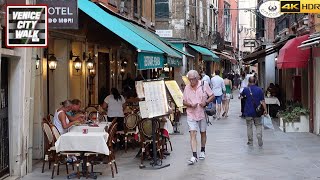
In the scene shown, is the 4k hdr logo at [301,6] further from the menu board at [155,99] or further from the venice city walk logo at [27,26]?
the venice city walk logo at [27,26]

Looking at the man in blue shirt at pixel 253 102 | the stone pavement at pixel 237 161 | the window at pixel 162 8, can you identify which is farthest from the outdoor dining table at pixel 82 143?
the window at pixel 162 8

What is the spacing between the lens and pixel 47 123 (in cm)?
1015

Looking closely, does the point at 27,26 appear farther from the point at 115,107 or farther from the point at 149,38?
the point at 149,38

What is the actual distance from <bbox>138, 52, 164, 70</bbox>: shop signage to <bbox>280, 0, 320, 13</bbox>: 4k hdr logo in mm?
3293

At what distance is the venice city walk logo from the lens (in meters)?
8.54

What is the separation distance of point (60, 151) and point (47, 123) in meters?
0.82

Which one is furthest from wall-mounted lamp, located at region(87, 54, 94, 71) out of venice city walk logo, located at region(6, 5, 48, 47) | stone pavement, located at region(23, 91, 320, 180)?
venice city walk logo, located at region(6, 5, 48, 47)

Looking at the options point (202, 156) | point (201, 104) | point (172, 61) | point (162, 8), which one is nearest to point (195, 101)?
point (201, 104)

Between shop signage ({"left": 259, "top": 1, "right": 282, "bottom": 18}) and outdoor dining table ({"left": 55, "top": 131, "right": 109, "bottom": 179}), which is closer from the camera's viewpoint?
outdoor dining table ({"left": 55, "top": 131, "right": 109, "bottom": 179})

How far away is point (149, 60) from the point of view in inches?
501

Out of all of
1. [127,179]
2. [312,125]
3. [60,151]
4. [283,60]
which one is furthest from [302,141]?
[60,151]

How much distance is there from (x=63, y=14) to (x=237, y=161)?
4.58m

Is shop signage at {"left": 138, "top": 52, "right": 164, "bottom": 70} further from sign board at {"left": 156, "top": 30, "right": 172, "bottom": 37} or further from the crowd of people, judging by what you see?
sign board at {"left": 156, "top": 30, "right": 172, "bottom": 37}

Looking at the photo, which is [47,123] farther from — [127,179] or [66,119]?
[127,179]
